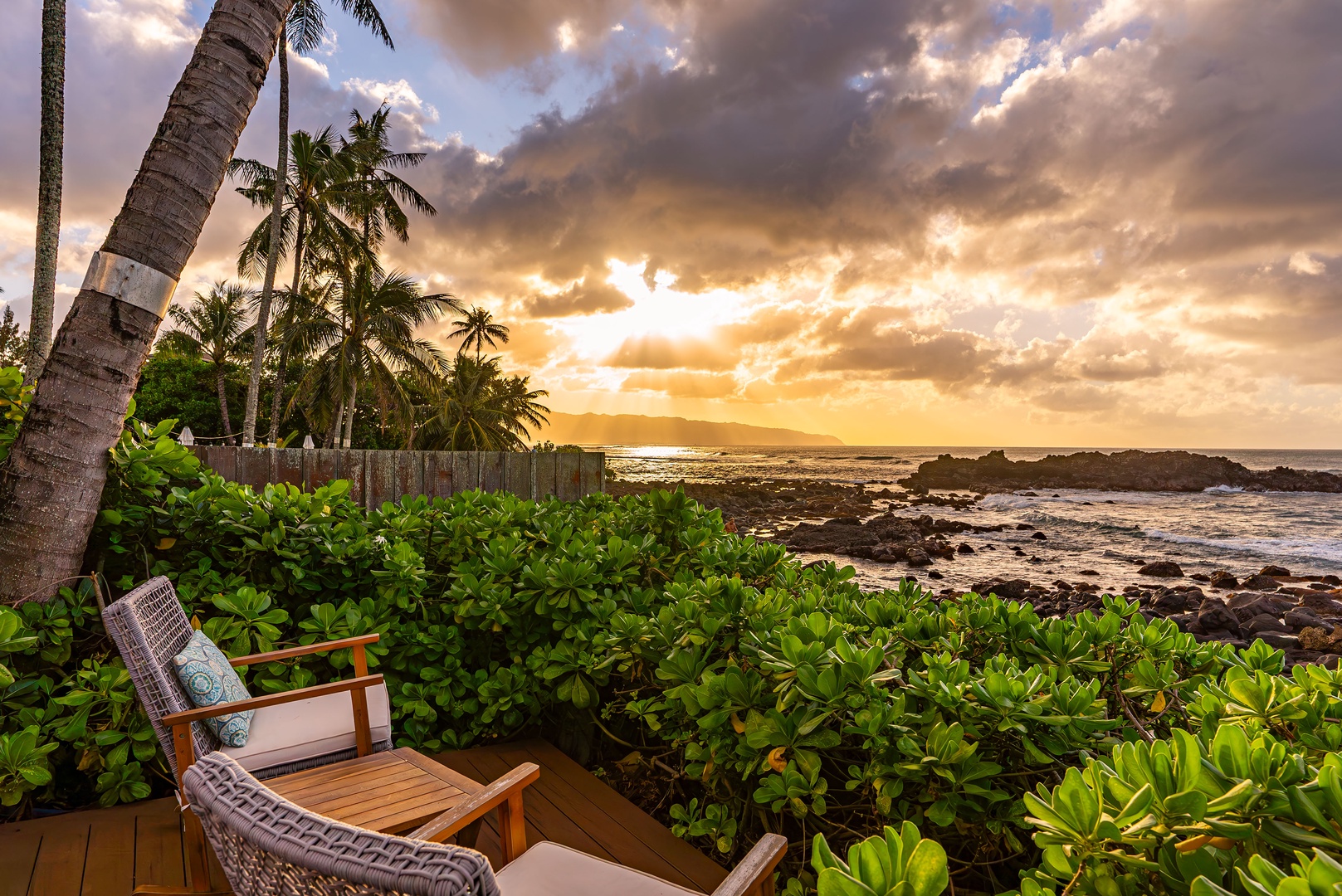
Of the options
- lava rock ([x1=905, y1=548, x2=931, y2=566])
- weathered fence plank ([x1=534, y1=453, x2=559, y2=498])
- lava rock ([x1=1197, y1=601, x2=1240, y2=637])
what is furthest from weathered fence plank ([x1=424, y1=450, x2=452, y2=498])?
lava rock ([x1=905, y1=548, x2=931, y2=566])

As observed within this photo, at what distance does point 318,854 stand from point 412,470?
5009 millimetres

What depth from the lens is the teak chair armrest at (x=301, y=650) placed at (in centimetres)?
224

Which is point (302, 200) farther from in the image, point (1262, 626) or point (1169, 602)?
point (1262, 626)

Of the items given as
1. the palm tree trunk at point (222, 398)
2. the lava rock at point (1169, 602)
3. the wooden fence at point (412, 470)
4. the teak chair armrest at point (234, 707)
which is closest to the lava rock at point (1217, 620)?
the lava rock at point (1169, 602)

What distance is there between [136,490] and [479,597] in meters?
1.66

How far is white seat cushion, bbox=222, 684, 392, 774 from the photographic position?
198 cm

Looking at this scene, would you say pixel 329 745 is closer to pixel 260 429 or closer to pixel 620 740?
pixel 620 740

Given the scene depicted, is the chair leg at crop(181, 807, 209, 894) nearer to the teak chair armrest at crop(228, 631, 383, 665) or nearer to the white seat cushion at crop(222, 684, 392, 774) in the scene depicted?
the white seat cushion at crop(222, 684, 392, 774)

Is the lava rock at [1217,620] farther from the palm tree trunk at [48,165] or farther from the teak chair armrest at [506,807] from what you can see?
the palm tree trunk at [48,165]

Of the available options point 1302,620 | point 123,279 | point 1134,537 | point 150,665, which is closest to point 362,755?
point 150,665

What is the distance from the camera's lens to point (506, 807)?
145 centimetres

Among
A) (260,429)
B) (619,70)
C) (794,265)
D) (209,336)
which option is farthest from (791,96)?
(209,336)

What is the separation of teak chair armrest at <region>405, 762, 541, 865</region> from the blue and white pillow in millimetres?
1045

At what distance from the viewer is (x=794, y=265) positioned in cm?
1536
